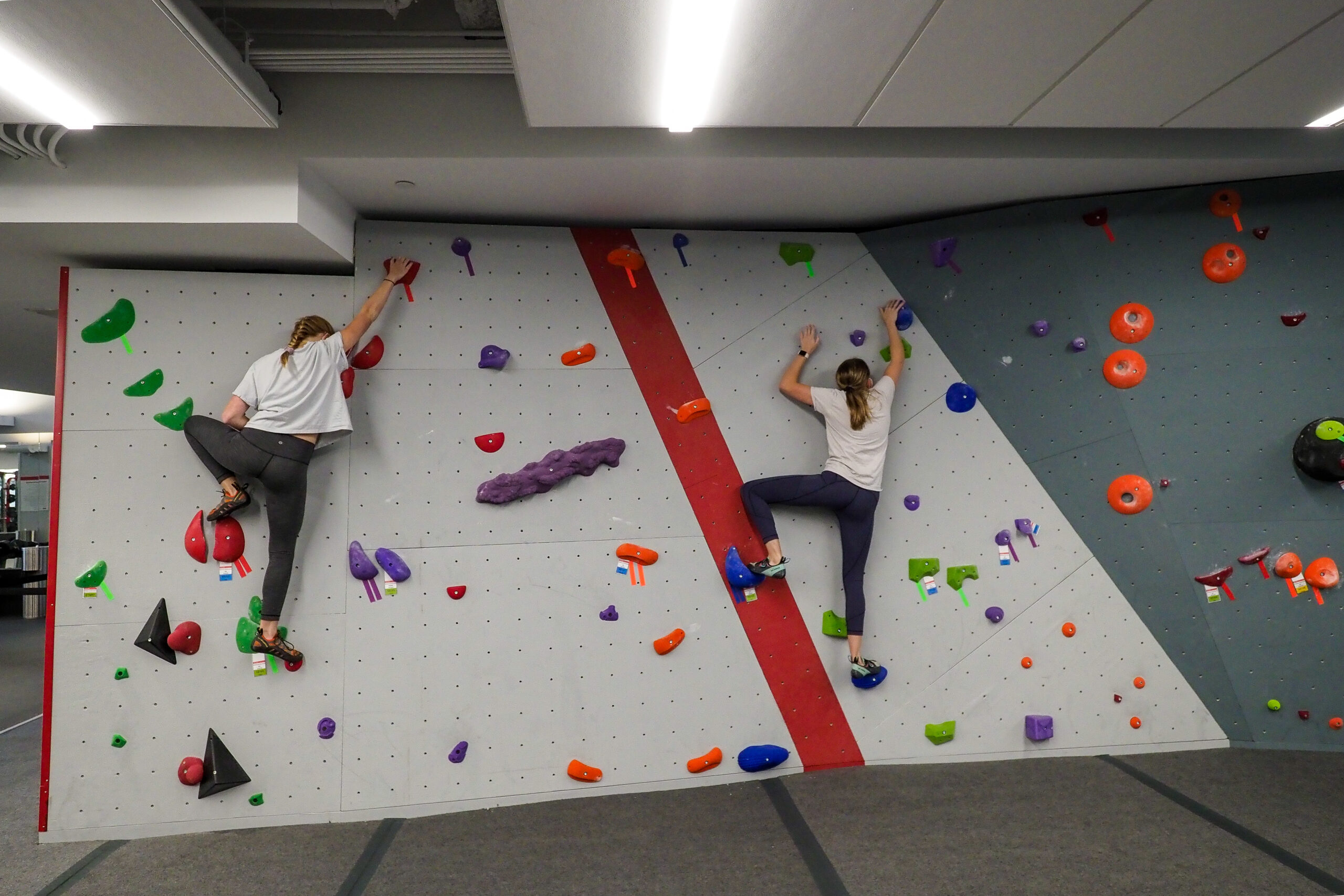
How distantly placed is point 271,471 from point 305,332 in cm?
57

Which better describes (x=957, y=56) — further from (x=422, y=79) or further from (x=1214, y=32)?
(x=422, y=79)

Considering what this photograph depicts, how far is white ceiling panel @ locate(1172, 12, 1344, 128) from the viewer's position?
228 cm

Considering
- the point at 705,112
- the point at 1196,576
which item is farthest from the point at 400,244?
the point at 1196,576

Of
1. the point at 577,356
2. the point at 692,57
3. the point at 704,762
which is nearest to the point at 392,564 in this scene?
the point at 577,356

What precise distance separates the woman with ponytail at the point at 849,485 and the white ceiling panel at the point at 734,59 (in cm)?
120

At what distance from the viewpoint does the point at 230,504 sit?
3000mm

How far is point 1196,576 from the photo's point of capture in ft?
11.6

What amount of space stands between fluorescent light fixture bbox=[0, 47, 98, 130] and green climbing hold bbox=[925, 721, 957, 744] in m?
3.95

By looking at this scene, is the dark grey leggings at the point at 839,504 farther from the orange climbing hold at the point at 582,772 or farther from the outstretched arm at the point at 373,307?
the outstretched arm at the point at 373,307

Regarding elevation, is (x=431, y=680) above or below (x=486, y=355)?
below

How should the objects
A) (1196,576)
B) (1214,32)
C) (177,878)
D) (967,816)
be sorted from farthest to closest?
(1196,576), (967,816), (177,878), (1214,32)

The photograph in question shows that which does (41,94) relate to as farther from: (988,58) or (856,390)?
(856,390)

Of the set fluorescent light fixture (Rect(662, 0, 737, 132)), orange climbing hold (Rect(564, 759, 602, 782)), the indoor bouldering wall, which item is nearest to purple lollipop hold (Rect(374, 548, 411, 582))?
orange climbing hold (Rect(564, 759, 602, 782))

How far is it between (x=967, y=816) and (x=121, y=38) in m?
3.76
